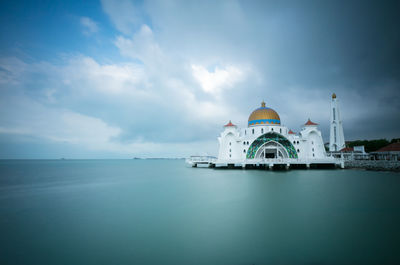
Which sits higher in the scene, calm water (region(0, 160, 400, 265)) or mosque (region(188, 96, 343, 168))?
mosque (region(188, 96, 343, 168))

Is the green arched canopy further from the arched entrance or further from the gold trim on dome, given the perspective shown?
the gold trim on dome

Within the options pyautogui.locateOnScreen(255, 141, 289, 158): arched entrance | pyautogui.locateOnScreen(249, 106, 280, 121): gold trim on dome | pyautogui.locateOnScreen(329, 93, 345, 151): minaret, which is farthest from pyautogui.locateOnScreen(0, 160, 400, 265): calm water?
pyautogui.locateOnScreen(329, 93, 345, 151): minaret

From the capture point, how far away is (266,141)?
33188 mm

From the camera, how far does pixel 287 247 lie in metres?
6.26

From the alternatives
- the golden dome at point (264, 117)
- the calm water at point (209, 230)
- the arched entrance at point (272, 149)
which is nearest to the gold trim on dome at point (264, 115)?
the golden dome at point (264, 117)

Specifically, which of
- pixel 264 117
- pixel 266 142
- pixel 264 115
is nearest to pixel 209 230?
pixel 266 142

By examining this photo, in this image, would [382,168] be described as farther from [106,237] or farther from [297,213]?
[106,237]

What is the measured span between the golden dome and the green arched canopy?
3763mm

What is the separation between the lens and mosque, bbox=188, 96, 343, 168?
108ft

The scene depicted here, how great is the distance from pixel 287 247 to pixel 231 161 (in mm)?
25953

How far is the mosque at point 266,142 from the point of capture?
32938mm

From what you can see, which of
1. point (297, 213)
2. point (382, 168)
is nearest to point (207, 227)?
point (297, 213)

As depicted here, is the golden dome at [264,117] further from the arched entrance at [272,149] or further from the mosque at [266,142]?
the arched entrance at [272,149]

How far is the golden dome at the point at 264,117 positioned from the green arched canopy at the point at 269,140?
3.76m
